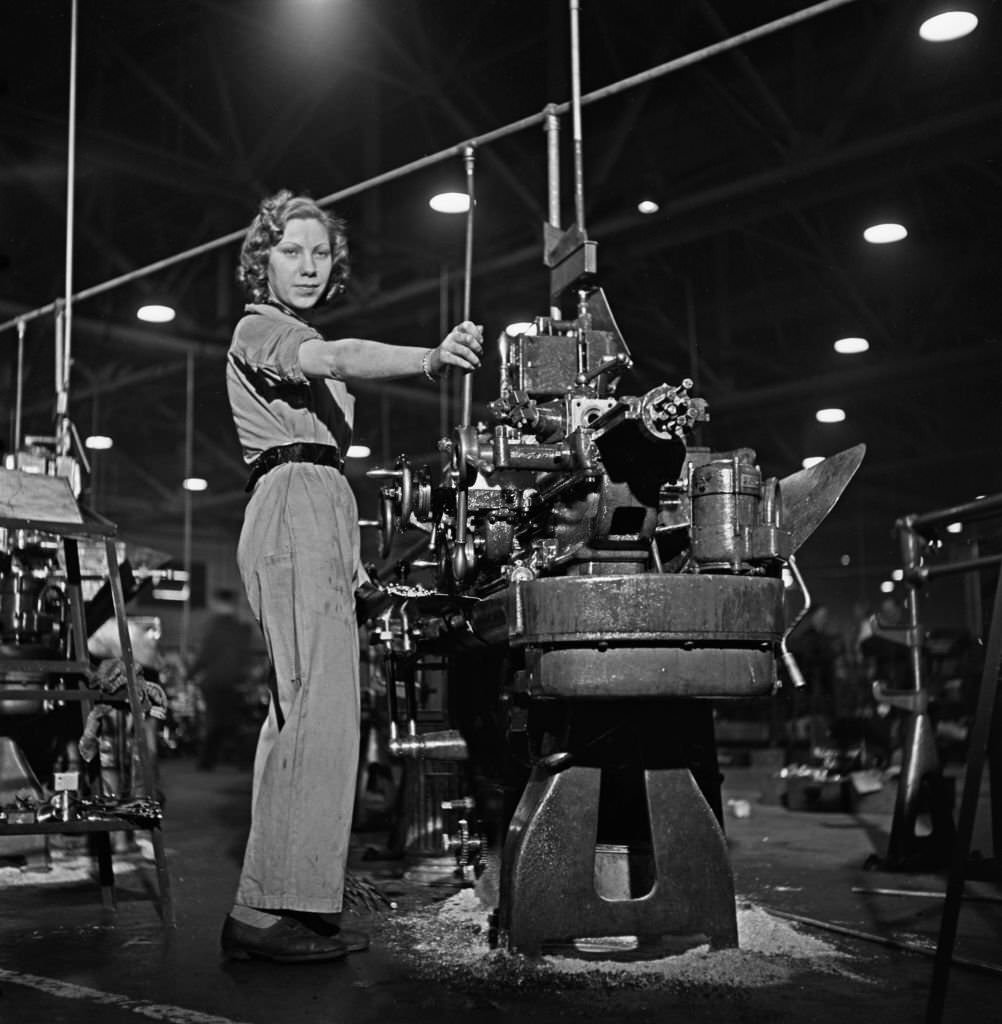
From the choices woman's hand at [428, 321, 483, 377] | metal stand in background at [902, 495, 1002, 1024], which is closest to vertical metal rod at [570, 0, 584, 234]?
woman's hand at [428, 321, 483, 377]

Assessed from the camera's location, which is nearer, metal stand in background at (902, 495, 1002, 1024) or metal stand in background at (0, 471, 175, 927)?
metal stand in background at (902, 495, 1002, 1024)

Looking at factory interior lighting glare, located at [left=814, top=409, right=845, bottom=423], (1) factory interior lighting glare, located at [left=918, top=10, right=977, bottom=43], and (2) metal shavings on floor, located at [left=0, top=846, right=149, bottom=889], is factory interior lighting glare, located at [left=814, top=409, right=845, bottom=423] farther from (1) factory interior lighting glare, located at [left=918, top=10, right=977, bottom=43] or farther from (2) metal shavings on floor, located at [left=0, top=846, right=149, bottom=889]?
(2) metal shavings on floor, located at [left=0, top=846, right=149, bottom=889]

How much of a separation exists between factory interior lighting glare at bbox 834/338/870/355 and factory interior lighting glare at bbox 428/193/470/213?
190cm

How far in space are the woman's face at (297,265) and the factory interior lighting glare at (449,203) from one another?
2.96 m

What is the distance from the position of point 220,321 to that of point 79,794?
4.84m

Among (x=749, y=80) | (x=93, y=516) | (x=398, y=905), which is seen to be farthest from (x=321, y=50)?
(x=398, y=905)

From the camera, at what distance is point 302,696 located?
2.88m

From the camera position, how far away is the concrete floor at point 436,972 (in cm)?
232

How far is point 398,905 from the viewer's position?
3633 mm

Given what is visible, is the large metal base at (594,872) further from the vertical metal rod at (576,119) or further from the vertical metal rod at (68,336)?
the vertical metal rod at (68,336)

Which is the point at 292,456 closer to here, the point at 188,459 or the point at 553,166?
the point at 553,166

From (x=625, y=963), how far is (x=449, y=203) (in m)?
4.37

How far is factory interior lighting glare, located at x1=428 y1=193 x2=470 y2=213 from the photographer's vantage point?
20.1 ft

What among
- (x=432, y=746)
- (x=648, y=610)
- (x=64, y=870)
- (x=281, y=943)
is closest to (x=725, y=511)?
(x=648, y=610)
